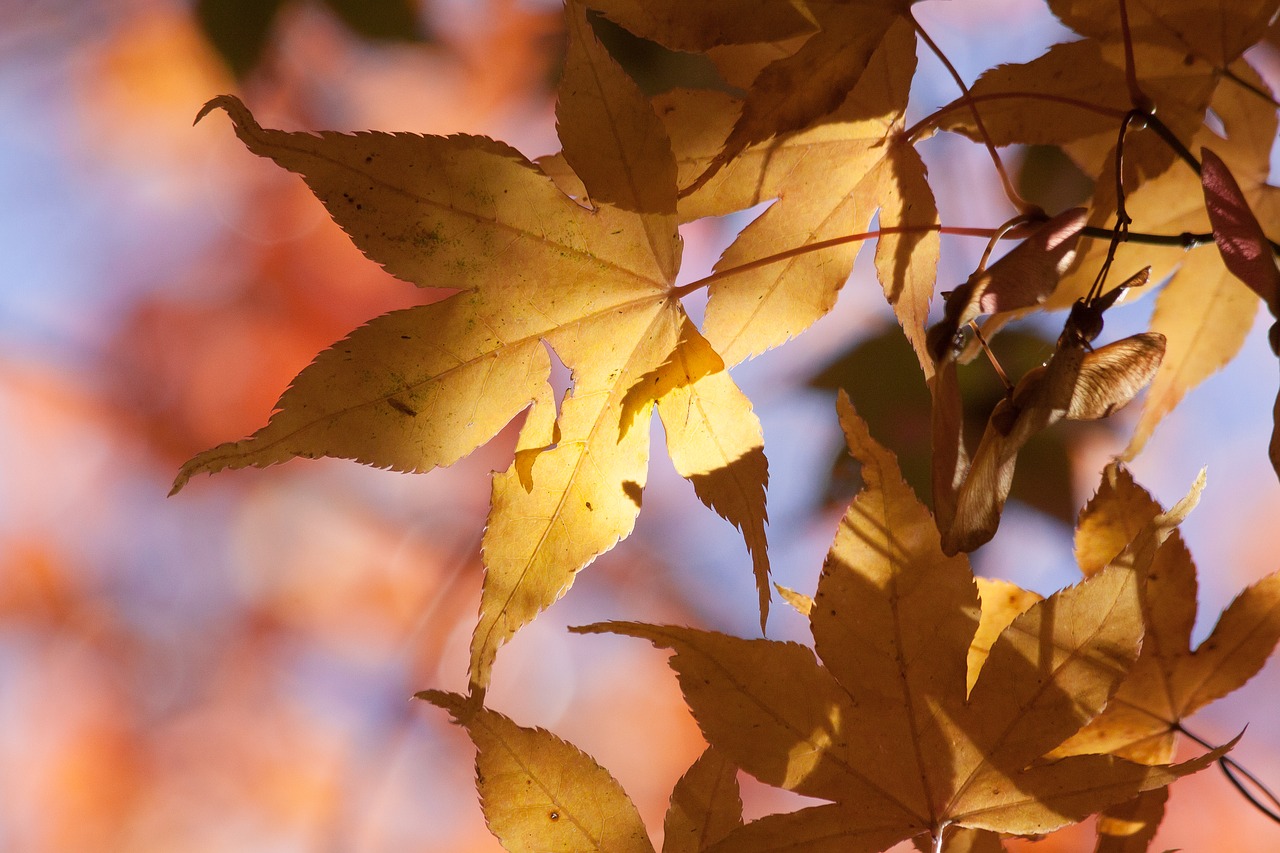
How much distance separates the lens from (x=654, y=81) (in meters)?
0.90

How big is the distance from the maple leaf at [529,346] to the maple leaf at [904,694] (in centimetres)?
4

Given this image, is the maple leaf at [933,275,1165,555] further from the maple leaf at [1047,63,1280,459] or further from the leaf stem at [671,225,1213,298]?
the maple leaf at [1047,63,1280,459]

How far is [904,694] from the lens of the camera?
1.02ft

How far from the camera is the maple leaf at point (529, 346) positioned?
0.98ft

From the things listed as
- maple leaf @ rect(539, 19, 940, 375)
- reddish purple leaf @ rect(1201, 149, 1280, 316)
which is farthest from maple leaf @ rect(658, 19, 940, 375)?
reddish purple leaf @ rect(1201, 149, 1280, 316)

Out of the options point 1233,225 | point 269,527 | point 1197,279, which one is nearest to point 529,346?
point 1233,225

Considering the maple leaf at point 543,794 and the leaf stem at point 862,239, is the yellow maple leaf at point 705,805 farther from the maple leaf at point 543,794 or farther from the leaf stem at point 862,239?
the leaf stem at point 862,239

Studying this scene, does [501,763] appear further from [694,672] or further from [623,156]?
[623,156]

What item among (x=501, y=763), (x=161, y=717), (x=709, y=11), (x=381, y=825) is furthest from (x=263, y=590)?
(x=709, y=11)

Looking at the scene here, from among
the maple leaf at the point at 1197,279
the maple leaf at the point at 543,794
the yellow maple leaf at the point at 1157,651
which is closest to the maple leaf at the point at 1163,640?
the yellow maple leaf at the point at 1157,651

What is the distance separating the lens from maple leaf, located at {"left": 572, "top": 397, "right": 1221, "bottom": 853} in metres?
0.29

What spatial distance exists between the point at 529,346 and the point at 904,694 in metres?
0.20

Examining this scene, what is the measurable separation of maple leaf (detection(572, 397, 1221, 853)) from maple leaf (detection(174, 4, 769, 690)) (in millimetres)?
36

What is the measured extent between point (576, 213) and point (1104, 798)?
29 centimetres
